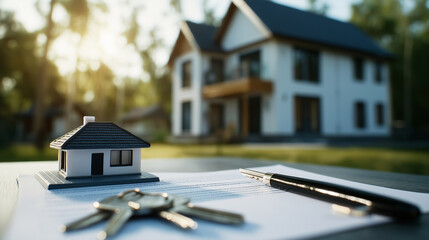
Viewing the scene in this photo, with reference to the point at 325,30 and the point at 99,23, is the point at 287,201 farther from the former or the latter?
the point at 99,23

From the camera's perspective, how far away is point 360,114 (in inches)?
619

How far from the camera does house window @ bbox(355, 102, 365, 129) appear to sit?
15.5 m

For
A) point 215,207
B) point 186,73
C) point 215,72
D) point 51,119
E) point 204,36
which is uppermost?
point 204,36

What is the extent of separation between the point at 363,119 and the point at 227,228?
17.0 meters

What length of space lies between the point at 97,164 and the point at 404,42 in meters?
26.8

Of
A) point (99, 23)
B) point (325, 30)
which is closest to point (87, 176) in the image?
point (325, 30)

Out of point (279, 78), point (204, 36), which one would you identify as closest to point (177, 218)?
point (279, 78)

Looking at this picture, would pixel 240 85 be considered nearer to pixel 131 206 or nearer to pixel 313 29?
pixel 313 29

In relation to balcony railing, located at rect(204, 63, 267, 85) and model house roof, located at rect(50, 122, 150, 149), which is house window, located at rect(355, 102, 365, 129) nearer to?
balcony railing, located at rect(204, 63, 267, 85)

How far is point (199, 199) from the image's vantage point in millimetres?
1019

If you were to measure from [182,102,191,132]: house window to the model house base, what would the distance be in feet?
49.4

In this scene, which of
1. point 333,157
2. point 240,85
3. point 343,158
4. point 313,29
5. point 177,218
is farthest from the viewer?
point 313,29

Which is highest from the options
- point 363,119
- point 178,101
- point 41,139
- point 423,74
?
point 423,74

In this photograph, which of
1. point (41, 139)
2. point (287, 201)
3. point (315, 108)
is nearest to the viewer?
point (287, 201)
